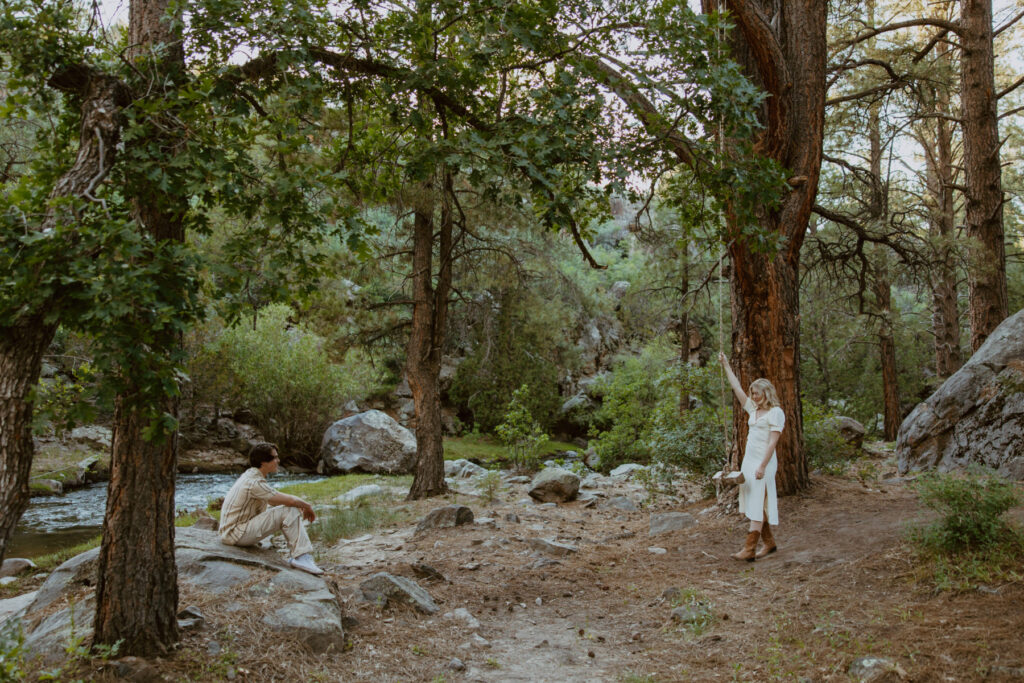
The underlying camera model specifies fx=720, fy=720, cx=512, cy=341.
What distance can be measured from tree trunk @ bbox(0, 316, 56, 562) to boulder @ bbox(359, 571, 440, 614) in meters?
2.82

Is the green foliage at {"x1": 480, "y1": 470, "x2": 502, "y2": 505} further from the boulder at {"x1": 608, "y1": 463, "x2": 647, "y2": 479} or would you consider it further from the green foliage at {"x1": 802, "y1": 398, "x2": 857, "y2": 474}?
the green foliage at {"x1": 802, "y1": 398, "x2": 857, "y2": 474}

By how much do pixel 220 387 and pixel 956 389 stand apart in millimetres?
18613

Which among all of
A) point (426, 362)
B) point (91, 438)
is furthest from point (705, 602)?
point (91, 438)

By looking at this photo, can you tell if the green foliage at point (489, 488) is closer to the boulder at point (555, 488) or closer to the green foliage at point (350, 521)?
the boulder at point (555, 488)

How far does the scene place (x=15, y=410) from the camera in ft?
10.3

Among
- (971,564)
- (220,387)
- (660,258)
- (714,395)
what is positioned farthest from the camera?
(220,387)

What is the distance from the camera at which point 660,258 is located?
51.1ft

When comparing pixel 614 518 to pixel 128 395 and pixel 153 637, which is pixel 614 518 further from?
pixel 128 395

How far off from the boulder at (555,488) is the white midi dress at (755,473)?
430cm

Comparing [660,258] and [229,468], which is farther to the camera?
[229,468]

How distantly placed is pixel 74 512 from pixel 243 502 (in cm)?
924

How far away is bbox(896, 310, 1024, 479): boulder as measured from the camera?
8.09m

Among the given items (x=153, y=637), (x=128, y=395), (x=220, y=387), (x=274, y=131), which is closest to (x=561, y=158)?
(x=274, y=131)

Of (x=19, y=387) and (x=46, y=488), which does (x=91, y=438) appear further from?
(x=19, y=387)
